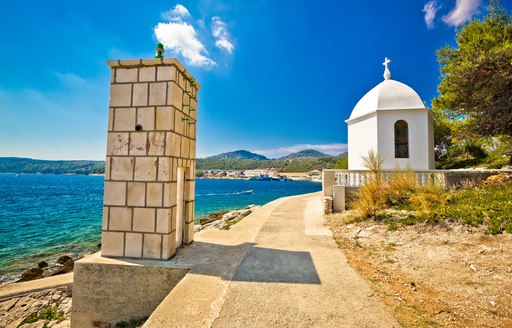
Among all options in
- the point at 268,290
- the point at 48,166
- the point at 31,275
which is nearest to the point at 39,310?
the point at 31,275

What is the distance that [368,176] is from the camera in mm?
9930

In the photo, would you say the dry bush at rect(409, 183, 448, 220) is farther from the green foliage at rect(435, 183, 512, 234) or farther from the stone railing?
the stone railing

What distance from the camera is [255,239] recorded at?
648 centimetres

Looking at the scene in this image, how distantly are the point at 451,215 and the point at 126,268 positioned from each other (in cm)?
807

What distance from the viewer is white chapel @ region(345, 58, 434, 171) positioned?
12109mm

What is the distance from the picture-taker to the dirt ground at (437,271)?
3.14m

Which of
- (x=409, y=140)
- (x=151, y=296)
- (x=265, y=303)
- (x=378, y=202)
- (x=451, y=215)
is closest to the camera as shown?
(x=265, y=303)

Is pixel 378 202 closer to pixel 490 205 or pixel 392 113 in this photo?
pixel 490 205

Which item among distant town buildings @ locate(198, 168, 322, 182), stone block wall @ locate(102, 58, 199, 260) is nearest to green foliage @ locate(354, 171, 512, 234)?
stone block wall @ locate(102, 58, 199, 260)

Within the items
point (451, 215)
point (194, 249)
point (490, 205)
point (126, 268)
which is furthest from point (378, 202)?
point (126, 268)

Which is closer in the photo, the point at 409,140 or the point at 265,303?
the point at 265,303

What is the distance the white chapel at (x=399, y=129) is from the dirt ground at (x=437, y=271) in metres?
6.41

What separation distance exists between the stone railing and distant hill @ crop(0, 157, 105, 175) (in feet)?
646

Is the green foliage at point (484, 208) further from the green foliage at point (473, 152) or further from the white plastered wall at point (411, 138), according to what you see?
the green foliage at point (473, 152)
